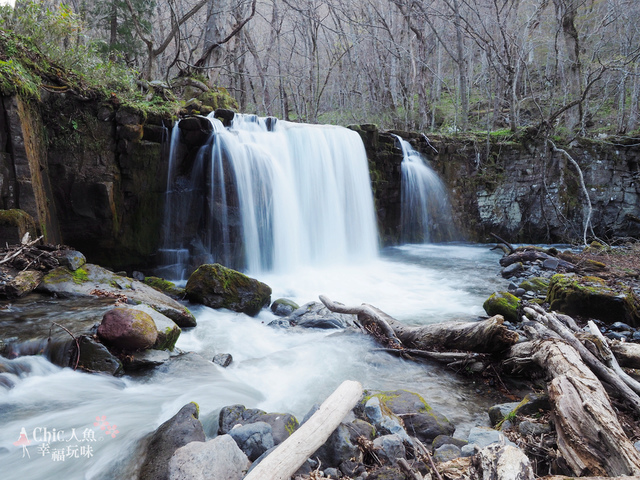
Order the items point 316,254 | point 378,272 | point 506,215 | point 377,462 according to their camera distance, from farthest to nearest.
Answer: point 506,215
point 316,254
point 378,272
point 377,462

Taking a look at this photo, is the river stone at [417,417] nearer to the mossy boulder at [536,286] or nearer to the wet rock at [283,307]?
the wet rock at [283,307]

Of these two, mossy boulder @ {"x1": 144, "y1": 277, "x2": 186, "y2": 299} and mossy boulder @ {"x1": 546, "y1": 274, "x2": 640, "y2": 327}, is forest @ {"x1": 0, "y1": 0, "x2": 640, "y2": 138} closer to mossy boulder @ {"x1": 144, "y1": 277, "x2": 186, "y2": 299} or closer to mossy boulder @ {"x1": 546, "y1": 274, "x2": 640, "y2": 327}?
mossy boulder @ {"x1": 144, "y1": 277, "x2": 186, "y2": 299}

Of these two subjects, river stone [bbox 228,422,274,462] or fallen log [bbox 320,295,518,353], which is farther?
fallen log [bbox 320,295,518,353]

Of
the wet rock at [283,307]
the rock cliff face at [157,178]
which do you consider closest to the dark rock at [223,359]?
the wet rock at [283,307]

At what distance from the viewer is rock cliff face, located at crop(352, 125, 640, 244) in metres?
13.2

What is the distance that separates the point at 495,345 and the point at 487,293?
4.10 m

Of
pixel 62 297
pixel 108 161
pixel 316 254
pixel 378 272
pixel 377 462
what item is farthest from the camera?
pixel 316 254

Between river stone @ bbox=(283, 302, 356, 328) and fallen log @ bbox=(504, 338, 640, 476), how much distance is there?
3.17m

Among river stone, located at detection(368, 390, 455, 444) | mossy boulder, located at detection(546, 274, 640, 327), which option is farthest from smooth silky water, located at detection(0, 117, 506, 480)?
mossy boulder, located at detection(546, 274, 640, 327)

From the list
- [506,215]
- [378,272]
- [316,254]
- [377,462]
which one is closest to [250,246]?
[316,254]

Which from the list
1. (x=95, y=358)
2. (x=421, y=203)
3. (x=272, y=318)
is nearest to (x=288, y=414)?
(x=95, y=358)

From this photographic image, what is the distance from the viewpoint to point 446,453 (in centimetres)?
235

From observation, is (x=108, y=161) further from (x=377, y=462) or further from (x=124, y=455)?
(x=377, y=462)

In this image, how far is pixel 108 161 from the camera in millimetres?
7895
